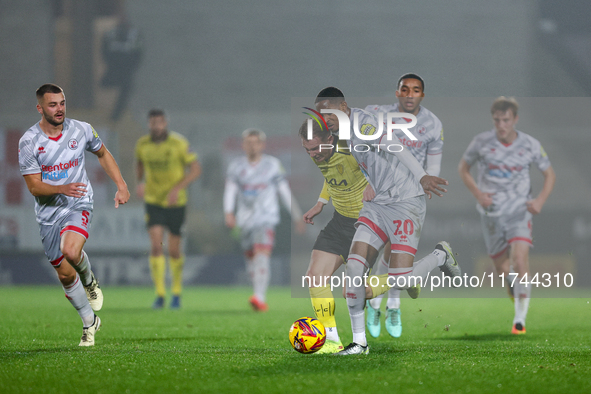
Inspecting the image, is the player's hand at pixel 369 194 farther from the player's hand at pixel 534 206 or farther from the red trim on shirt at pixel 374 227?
the player's hand at pixel 534 206

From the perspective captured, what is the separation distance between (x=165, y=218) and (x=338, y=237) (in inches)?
189

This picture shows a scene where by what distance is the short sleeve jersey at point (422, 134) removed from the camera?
6117 millimetres

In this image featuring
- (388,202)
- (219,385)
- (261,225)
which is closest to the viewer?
(219,385)

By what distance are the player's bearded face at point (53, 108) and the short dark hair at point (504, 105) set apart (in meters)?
4.45

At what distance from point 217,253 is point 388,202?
39.8 ft

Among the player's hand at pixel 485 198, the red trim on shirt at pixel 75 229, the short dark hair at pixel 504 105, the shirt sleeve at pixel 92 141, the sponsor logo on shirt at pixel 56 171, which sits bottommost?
the red trim on shirt at pixel 75 229

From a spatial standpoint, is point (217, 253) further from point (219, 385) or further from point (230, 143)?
point (219, 385)

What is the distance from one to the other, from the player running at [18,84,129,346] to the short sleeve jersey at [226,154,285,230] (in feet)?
13.9

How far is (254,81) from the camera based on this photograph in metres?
22.2

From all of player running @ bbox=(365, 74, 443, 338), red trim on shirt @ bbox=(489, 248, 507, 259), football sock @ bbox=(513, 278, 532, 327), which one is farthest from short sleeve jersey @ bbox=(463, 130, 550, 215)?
player running @ bbox=(365, 74, 443, 338)

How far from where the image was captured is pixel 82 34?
792 inches

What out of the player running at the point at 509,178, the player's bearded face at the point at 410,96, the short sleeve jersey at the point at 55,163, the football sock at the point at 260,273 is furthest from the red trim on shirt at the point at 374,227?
the football sock at the point at 260,273

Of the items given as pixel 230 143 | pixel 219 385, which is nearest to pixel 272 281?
pixel 230 143

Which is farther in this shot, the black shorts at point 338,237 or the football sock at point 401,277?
the black shorts at point 338,237
